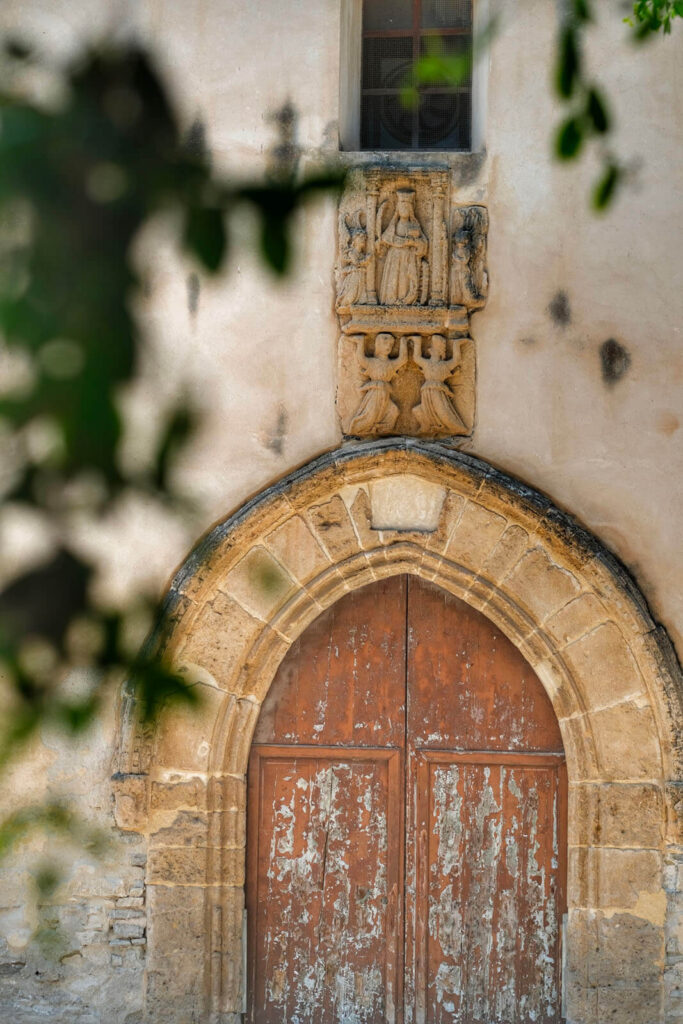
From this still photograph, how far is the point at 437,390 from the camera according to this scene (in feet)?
15.8

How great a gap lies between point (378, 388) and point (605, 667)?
1.35 metres

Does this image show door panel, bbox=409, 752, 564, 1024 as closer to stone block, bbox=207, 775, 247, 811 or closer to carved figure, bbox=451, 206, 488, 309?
stone block, bbox=207, 775, 247, 811

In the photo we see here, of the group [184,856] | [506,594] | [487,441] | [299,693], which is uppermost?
[487,441]

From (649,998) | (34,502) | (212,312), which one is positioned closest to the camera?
(34,502)

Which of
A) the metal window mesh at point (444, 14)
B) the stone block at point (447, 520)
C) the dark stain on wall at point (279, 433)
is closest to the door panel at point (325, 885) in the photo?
the stone block at point (447, 520)

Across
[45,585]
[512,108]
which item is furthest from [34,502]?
[512,108]

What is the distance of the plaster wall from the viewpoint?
4762 millimetres

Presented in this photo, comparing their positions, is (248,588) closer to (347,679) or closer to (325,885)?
(347,679)

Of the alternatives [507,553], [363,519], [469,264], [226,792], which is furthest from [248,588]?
[469,264]

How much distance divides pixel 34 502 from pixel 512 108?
154 inches

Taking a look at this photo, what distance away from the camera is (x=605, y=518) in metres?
4.80

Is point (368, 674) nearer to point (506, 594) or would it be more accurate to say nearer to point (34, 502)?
point (506, 594)

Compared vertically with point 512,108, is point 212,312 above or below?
below

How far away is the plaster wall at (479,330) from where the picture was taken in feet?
15.6
